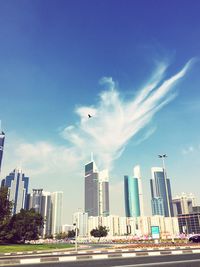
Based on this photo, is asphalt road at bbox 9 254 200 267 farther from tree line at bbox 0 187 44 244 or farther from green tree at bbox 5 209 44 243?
green tree at bbox 5 209 44 243

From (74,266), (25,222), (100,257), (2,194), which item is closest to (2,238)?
(2,194)

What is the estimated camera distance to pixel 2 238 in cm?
7188

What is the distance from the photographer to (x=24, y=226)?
298 ft

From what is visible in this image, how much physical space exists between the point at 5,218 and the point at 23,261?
63670mm

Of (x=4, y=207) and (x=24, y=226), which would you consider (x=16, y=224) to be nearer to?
(x=24, y=226)

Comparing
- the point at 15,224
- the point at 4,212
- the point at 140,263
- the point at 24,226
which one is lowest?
the point at 140,263

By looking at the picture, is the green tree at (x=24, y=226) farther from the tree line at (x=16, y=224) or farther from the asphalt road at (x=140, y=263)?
the asphalt road at (x=140, y=263)

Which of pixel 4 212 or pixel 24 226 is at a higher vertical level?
pixel 4 212

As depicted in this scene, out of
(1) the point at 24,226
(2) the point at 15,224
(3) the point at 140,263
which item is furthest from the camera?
(1) the point at 24,226

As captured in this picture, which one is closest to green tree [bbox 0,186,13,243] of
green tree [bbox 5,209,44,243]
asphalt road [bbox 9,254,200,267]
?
green tree [bbox 5,209,44,243]

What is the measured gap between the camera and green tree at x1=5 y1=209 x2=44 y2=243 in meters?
81.9

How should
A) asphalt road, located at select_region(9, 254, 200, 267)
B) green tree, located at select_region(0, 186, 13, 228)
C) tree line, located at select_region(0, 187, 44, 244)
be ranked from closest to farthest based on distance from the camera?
asphalt road, located at select_region(9, 254, 200, 267) → green tree, located at select_region(0, 186, 13, 228) → tree line, located at select_region(0, 187, 44, 244)

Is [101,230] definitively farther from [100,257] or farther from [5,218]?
[100,257]

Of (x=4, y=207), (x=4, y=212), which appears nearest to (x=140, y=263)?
(x=4, y=207)
